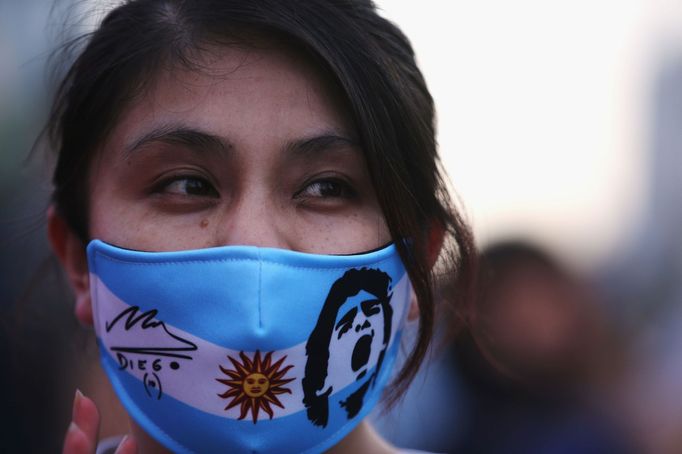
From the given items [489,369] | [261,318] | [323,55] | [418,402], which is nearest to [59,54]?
[323,55]

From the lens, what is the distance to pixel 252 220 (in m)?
2.02

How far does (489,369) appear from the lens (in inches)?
164

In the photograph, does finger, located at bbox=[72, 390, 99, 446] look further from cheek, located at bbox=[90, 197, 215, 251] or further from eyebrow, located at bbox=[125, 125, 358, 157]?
eyebrow, located at bbox=[125, 125, 358, 157]

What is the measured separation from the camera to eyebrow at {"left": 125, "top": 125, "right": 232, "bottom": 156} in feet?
6.75

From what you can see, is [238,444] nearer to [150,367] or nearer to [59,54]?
[150,367]

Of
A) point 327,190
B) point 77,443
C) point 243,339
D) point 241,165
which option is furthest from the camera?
point 327,190

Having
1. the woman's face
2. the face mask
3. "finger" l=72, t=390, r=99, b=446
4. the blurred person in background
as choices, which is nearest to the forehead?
the woman's face

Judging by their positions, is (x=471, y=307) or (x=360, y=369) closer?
(x=360, y=369)

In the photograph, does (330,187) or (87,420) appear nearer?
(87,420)

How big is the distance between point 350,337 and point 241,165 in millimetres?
499

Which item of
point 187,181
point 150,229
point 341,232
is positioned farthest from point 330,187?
point 150,229

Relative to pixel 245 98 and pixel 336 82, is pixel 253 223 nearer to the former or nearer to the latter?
pixel 245 98

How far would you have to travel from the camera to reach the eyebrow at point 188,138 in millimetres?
2059

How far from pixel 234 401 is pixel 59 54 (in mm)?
1404
